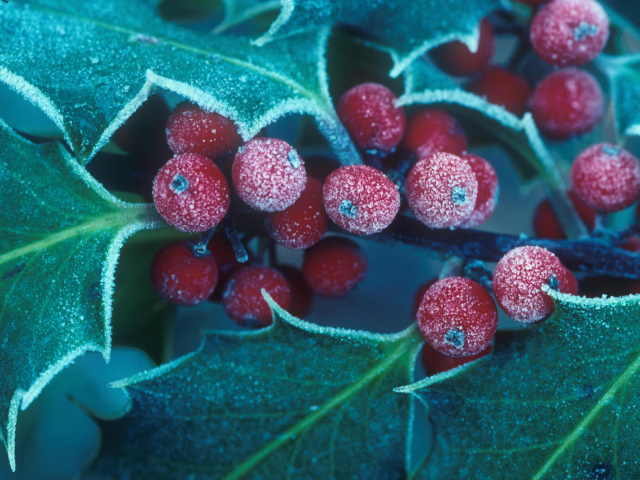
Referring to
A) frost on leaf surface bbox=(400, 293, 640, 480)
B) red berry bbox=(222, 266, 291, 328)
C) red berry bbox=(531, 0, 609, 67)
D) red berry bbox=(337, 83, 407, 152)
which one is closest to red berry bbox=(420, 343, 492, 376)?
frost on leaf surface bbox=(400, 293, 640, 480)

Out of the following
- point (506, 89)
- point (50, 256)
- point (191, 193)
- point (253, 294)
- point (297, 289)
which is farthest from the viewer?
point (506, 89)

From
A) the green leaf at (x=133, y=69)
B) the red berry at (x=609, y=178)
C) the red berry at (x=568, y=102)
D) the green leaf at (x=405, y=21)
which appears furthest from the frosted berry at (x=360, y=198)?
the red berry at (x=568, y=102)

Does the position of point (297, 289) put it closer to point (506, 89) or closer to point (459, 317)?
point (459, 317)

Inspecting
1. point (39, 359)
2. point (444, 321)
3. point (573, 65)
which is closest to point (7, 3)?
point (39, 359)

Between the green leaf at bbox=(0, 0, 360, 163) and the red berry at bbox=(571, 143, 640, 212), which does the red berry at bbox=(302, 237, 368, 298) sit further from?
the red berry at bbox=(571, 143, 640, 212)

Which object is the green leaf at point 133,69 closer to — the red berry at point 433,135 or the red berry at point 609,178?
the red berry at point 433,135

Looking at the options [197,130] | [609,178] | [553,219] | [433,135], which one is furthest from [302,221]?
[553,219]
